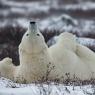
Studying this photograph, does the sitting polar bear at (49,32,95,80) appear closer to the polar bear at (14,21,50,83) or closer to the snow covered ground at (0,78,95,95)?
the polar bear at (14,21,50,83)

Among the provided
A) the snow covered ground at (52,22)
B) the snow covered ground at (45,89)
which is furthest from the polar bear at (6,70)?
the snow covered ground at (45,89)

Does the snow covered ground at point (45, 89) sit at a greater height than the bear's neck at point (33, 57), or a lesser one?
lesser

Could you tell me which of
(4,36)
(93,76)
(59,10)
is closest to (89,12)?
(59,10)

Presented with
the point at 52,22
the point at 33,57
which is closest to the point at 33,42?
the point at 33,57

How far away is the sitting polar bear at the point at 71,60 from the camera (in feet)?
21.3

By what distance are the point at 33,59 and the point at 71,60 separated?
713 mm

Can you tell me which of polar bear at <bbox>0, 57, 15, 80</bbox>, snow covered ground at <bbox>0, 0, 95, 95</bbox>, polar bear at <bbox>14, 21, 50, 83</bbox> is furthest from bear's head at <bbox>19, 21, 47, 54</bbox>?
polar bear at <bbox>0, 57, 15, 80</bbox>

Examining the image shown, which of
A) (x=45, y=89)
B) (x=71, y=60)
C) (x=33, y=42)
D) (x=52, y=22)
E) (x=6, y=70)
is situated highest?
(x=52, y=22)

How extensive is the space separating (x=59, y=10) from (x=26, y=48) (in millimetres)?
22807

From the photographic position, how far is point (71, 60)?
6.70 metres

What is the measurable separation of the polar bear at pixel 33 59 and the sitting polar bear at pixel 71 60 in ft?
0.58

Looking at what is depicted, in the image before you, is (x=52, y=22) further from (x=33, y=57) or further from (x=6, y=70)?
(x=33, y=57)

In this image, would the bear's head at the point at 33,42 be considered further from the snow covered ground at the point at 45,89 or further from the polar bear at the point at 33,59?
the snow covered ground at the point at 45,89

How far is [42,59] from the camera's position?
20.5 ft
